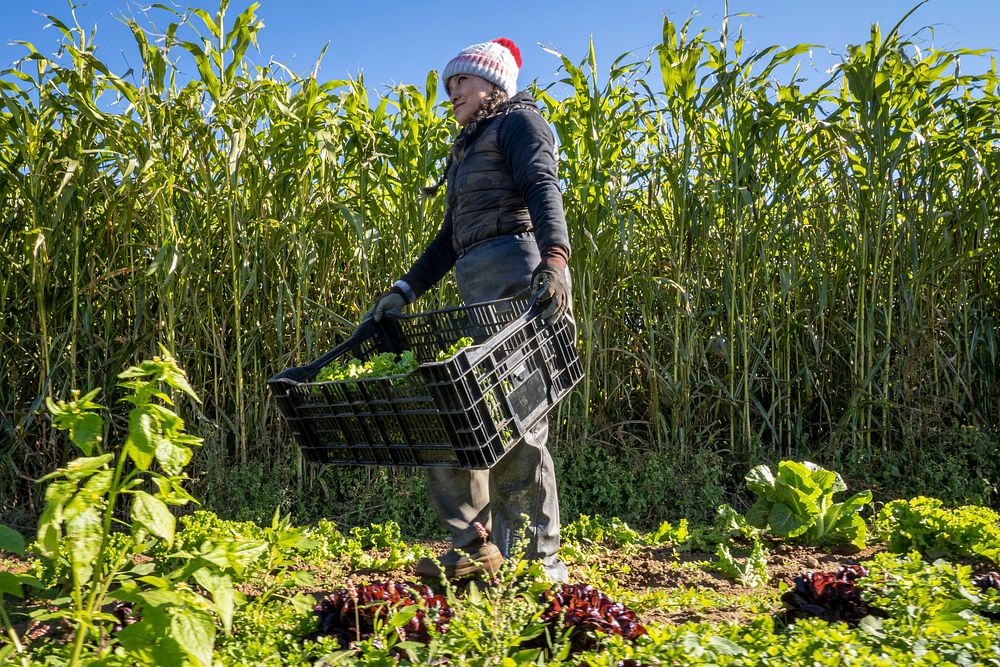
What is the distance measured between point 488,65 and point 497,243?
581 mm

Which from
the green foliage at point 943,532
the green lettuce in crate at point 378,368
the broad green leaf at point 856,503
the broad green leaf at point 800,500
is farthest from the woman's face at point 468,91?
the green foliage at point 943,532

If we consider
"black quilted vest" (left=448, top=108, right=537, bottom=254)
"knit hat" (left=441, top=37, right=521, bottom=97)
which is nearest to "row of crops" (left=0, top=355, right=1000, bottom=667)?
"black quilted vest" (left=448, top=108, right=537, bottom=254)

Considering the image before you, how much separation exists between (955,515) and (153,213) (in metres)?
3.78

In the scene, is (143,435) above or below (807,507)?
above

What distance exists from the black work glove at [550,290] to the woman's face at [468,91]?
27.3 inches

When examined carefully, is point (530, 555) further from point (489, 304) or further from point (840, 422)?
point (840, 422)

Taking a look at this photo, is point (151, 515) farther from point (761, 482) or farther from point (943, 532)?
point (943, 532)

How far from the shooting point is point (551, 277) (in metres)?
2.27

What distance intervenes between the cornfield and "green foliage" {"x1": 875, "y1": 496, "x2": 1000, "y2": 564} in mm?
1169

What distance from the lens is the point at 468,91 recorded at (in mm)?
2697

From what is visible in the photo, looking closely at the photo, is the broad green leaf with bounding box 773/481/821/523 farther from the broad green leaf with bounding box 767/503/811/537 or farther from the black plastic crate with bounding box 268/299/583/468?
the black plastic crate with bounding box 268/299/583/468

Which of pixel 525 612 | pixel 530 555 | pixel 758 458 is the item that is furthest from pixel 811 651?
pixel 758 458

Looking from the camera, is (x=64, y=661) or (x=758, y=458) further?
(x=758, y=458)

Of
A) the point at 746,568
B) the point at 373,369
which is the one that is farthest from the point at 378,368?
the point at 746,568
